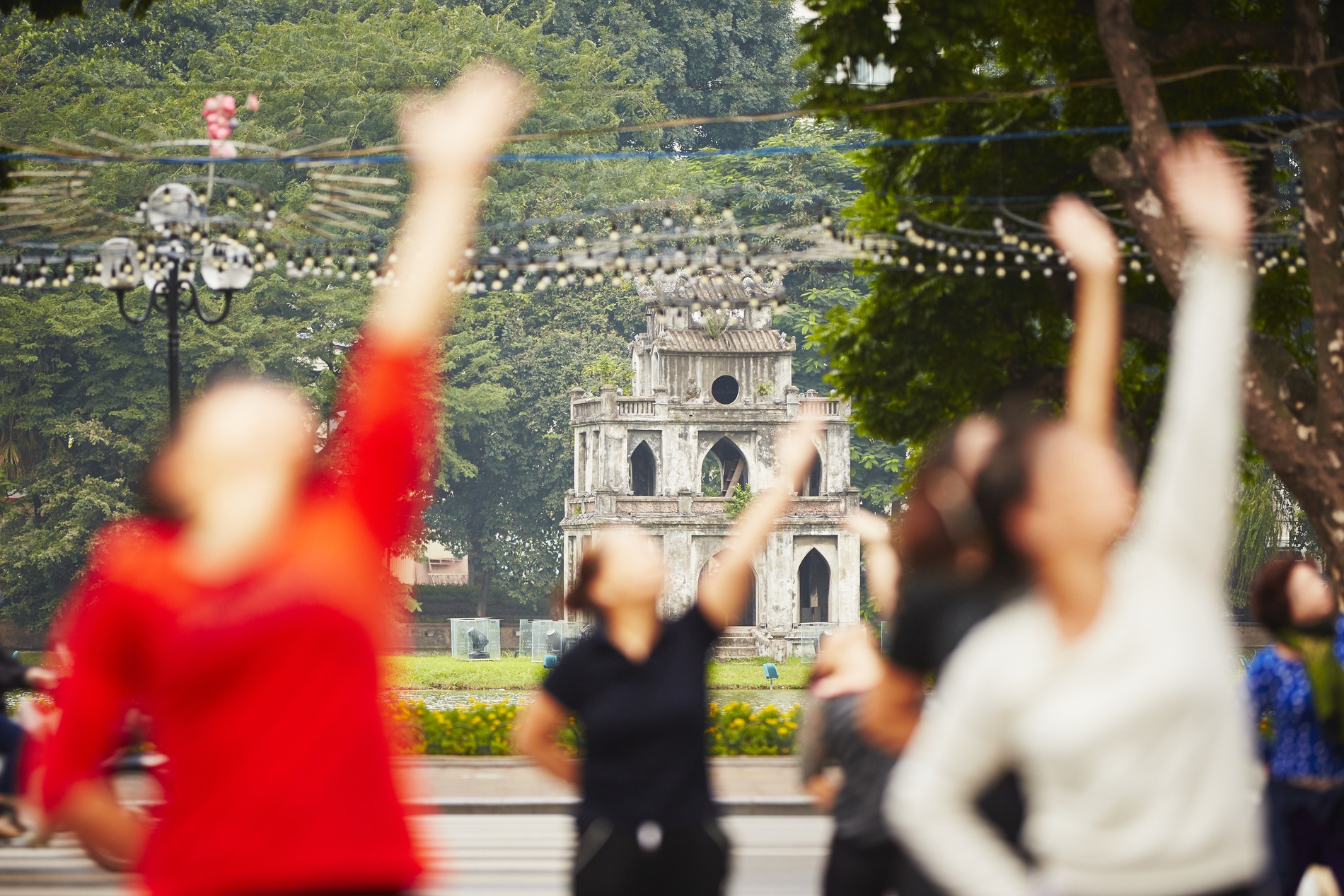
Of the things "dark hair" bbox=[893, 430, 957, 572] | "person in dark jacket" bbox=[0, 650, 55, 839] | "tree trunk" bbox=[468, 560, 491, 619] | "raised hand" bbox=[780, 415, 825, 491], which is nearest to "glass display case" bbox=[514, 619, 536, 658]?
"tree trunk" bbox=[468, 560, 491, 619]

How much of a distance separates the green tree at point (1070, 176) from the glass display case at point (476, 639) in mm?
36329

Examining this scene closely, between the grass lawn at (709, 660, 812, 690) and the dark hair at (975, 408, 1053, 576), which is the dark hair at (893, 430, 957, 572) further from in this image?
the grass lawn at (709, 660, 812, 690)

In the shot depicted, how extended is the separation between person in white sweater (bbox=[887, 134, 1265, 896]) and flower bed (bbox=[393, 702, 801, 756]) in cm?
1546

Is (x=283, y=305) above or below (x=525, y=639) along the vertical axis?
above

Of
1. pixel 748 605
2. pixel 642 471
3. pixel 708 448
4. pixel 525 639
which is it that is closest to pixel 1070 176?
pixel 708 448

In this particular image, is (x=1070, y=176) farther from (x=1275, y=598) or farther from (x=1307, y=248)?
(x=1275, y=598)

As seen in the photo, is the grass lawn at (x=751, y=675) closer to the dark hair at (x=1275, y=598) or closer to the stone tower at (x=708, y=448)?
the stone tower at (x=708, y=448)

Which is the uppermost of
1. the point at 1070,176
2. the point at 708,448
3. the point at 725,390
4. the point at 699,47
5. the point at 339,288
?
the point at 699,47

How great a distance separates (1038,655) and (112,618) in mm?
1487

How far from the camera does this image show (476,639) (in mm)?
57688

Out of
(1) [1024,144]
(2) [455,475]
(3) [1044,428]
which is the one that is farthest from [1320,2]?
(2) [455,475]

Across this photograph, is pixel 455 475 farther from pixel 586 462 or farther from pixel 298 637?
pixel 298 637

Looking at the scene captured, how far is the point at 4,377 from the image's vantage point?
190 feet

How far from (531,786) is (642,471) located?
136 ft
